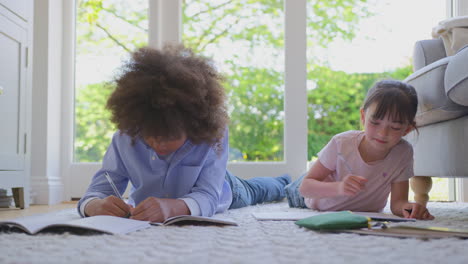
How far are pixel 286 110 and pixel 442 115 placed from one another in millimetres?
1214

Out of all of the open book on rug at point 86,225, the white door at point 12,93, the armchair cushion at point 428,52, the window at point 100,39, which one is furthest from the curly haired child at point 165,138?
the window at point 100,39

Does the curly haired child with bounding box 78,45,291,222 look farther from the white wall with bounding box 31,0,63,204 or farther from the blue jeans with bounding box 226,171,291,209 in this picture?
the white wall with bounding box 31,0,63,204

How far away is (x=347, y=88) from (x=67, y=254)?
2.52m

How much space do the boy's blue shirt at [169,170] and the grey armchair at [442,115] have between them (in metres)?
0.68

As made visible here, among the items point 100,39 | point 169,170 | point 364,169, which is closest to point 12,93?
point 100,39

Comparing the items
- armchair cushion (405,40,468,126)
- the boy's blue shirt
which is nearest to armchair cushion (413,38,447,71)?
armchair cushion (405,40,468,126)

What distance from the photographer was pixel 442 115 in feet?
5.35

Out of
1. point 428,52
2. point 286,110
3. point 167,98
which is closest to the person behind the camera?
point 167,98

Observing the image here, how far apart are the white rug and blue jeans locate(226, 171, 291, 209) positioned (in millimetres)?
836

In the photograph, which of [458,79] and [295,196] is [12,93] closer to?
[295,196]

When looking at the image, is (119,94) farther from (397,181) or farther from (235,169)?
(235,169)

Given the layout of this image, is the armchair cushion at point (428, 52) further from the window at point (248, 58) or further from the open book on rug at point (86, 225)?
the open book on rug at point (86, 225)

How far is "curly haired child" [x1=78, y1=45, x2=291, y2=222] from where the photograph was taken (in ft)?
3.77

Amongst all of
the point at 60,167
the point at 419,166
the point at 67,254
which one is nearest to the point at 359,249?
the point at 67,254
